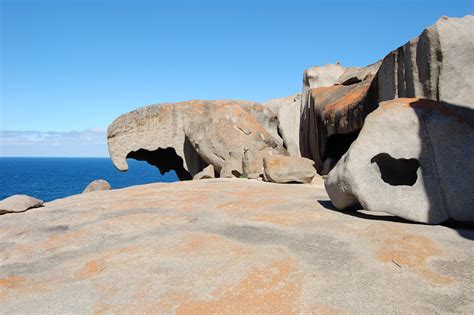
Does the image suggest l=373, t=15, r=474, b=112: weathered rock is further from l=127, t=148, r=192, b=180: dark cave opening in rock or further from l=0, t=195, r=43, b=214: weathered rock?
l=127, t=148, r=192, b=180: dark cave opening in rock

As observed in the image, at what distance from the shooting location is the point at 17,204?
20.9 ft

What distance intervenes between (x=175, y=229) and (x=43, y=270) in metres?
1.32

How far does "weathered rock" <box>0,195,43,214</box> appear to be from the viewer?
6270 millimetres

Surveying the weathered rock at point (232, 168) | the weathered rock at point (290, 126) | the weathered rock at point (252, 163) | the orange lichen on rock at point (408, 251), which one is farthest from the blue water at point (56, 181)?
the orange lichen on rock at point (408, 251)

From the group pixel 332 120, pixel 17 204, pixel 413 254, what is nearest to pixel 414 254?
pixel 413 254

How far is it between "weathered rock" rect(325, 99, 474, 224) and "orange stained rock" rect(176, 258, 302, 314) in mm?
1875

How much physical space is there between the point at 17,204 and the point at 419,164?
5.71 meters

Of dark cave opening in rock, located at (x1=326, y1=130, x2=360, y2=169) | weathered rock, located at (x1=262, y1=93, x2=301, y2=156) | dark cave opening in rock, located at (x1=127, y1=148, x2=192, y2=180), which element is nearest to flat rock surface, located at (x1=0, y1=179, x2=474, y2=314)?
dark cave opening in rock, located at (x1=326, y1=130, x2=360, y2=169)

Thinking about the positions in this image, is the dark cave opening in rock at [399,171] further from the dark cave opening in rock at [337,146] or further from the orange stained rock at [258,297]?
the dark cave opening in rock at [337,146]

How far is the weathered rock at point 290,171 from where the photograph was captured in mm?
8453

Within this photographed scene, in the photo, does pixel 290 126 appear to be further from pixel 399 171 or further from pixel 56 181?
pixel 56 181

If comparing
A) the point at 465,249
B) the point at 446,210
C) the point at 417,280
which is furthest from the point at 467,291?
the point at 446,210

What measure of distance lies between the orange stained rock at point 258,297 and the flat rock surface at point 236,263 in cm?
A: 1

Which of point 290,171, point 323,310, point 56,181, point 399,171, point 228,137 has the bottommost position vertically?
point 56,181
